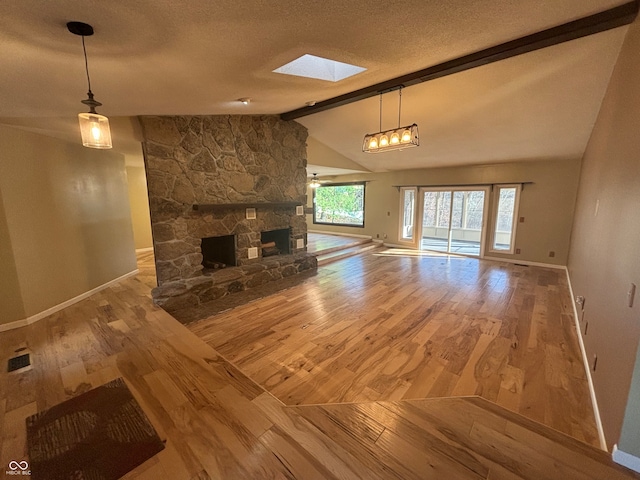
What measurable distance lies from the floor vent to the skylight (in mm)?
3372

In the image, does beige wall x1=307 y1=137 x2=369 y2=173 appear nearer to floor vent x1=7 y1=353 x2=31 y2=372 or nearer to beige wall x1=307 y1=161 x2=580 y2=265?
beige wall x1=307 y1=161 x2=580 y2=265

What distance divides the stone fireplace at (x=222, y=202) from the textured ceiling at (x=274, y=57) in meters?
0.46

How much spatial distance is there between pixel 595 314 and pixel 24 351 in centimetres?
512

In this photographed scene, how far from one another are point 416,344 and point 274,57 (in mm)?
2834

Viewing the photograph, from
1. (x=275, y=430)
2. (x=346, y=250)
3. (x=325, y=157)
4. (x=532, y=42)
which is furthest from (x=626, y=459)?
(x=325, y=157)

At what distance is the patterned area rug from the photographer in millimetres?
1367

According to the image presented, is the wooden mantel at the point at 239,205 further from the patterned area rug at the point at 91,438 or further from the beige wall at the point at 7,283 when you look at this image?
the patterned area rug at the point at 91,438

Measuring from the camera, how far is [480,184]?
6.02 m

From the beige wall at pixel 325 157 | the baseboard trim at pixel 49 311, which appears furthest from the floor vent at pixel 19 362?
the beige wall at pixel 325 157

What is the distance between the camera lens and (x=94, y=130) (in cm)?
151

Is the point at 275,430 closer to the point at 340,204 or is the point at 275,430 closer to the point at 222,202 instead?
the point at 222,202

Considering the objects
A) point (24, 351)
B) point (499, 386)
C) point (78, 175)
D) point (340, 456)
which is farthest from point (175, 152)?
point (499, 386)

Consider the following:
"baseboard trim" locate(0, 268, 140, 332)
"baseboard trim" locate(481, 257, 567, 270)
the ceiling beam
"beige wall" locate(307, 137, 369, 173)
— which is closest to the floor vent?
"baseboard trim" locate(0, 268, 140, 332)

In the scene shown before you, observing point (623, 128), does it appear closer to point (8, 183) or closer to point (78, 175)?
point (8, 183)
